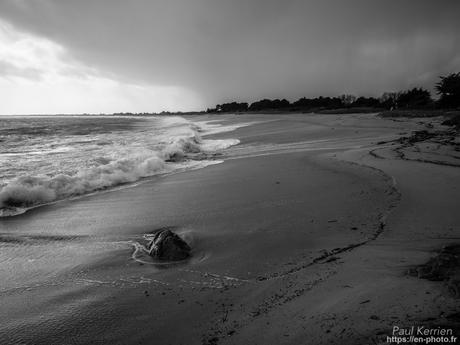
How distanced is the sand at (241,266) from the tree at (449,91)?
1235 inches

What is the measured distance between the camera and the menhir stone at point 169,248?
11.2ft

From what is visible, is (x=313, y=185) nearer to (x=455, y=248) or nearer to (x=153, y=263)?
(x=455, y=248)

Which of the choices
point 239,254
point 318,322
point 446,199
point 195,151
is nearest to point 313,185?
point 446,199

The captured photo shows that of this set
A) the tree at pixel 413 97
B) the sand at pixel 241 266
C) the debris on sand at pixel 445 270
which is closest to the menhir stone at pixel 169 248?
the sand at pixel 241 266

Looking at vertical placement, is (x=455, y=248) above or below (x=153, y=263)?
above

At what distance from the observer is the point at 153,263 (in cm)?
332

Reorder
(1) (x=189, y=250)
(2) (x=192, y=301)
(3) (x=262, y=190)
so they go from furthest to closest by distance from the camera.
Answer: (3) (x=262, y=190), (1) (x=189, y=250), (2) (x=192, y=301)

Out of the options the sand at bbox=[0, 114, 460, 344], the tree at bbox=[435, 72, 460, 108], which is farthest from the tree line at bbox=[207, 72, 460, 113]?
the sand at bbox=[0, 114, 460, 344]

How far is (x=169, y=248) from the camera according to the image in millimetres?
3453

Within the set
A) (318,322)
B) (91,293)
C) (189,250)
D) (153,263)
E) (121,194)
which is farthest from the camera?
(121,194)

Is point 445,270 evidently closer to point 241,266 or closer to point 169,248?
point 241,266

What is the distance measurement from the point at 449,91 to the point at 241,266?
3740 centimetres

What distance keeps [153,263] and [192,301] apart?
2.98ft

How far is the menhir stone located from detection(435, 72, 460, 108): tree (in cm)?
3568
